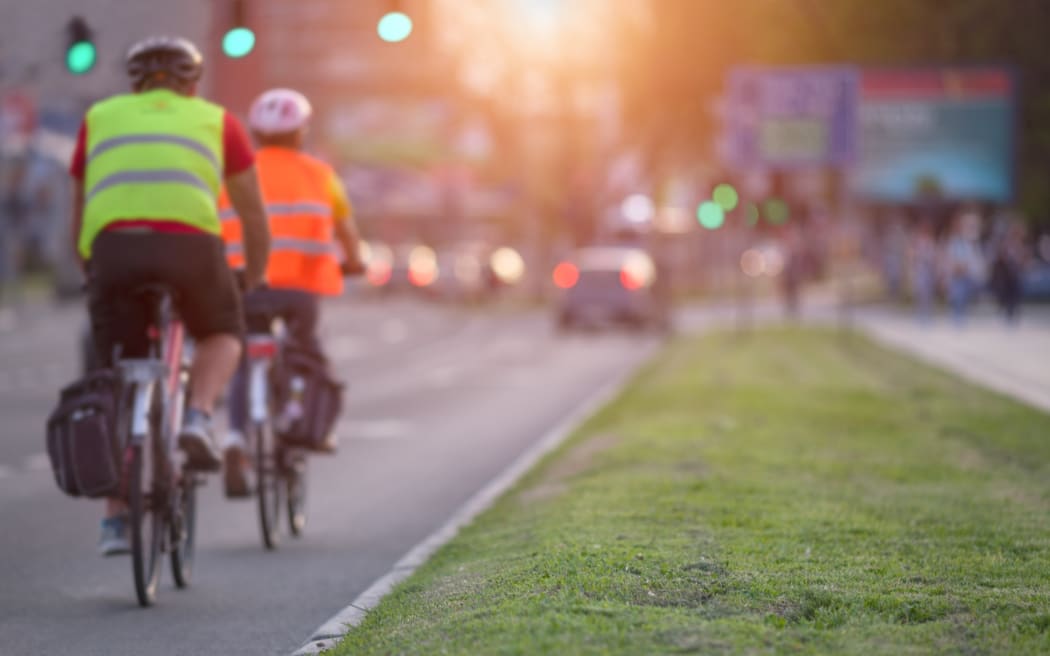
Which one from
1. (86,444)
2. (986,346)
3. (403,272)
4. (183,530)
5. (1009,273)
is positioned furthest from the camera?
(403,272)

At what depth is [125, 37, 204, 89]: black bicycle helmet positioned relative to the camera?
8.19 m

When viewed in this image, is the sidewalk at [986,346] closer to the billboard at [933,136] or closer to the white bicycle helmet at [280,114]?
the billboard at [933,136]

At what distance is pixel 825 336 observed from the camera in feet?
114

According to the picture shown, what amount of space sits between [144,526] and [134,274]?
0.94 metres

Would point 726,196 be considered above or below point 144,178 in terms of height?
above

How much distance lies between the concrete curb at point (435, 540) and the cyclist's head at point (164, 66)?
208 centimetres

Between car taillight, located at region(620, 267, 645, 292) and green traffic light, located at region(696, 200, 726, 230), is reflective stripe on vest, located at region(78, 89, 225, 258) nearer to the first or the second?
green traffic light, located at region(696, 200, 726, 230)

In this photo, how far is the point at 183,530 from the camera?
27.8 feet

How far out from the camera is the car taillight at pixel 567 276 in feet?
141

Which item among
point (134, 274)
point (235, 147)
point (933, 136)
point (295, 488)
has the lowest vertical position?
point (295, 488)

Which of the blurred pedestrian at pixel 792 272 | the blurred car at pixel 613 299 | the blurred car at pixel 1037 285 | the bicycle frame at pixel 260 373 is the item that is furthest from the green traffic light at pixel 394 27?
the blurred car at pixel 1037 285

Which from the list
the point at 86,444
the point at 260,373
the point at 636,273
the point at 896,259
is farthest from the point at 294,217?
the point at 896,259

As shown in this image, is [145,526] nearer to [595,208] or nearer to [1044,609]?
[1044,609]

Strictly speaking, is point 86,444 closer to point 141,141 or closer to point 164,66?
point 141,141
